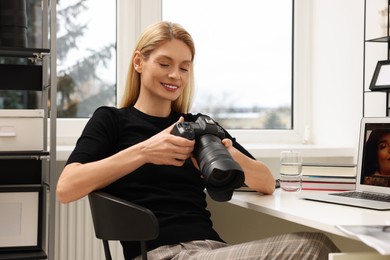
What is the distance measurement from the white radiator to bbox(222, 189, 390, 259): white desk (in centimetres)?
81

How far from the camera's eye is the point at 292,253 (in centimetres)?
159

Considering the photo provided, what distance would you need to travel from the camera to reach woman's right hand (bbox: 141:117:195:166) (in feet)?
5.52

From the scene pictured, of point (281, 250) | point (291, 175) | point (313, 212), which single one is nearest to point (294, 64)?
point (291, 175)

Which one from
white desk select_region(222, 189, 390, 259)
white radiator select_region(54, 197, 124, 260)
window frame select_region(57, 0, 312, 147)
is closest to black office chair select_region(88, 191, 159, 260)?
white desk select_region(222, 189, 390, 259)

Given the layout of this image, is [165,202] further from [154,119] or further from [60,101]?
[60,101]

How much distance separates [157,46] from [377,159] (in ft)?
2.63

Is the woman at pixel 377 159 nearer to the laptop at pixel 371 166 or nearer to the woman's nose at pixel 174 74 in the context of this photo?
the laptop at pixel 371 166

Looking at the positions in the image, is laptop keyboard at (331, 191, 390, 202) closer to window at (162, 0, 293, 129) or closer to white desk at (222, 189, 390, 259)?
white desk at (222, 189, 390, 259)

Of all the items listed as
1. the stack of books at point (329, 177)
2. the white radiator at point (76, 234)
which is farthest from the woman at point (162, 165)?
the white radiator at point (76, 234)

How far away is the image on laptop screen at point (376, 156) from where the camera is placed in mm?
2030

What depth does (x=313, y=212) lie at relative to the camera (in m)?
1.68

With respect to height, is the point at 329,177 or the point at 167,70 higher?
the point at 167,70

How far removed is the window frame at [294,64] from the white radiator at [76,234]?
1.18 ft

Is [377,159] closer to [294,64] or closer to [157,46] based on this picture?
[157,46]
